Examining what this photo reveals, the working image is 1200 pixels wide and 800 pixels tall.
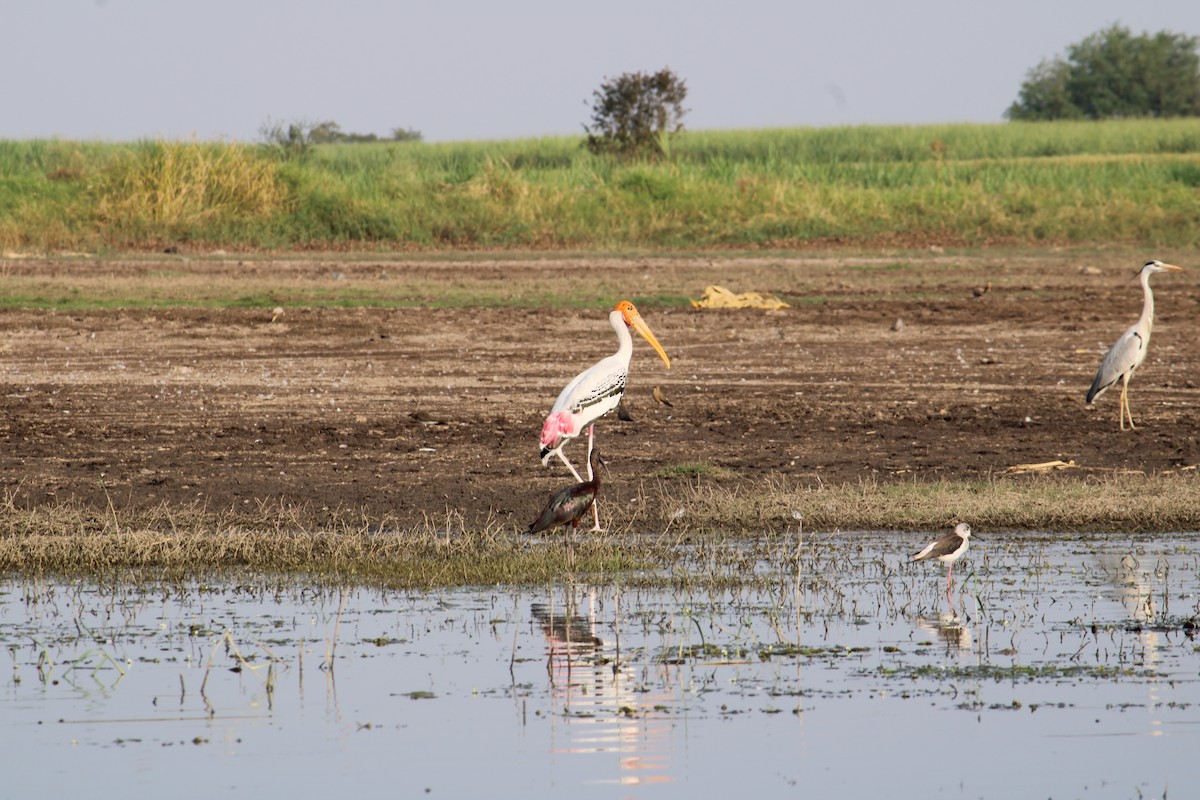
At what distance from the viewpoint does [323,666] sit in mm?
7043

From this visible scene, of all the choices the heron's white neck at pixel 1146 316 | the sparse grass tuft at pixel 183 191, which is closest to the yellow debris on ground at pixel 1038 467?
the heron's white neck at pixel 1146 316

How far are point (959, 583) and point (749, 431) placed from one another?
4863mm

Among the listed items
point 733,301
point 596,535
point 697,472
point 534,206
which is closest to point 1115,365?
point 697,472

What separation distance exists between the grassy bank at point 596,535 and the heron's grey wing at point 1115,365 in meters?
3.05

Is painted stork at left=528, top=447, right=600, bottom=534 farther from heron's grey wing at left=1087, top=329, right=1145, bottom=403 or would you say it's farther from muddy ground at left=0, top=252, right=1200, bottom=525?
heron's grey wing at left=1087, top=329, right=1145, bottom=403

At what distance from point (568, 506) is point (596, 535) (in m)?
0.45

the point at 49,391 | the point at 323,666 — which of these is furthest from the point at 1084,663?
the point at 49,391

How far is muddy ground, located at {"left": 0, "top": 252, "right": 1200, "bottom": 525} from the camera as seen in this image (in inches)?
470

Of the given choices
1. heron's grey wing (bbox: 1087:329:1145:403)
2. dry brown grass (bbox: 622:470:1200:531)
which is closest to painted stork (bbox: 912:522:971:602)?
dry brown grass (bbox: 622:470:1200:531)

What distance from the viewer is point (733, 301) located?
21828 mm

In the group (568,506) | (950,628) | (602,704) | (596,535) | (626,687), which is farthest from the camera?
(596,535)

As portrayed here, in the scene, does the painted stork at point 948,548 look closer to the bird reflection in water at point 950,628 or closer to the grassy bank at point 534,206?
the bird reflection in water at point 950,628

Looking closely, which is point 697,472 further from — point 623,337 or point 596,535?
point 596,535

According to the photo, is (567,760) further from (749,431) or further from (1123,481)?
(749,431)
